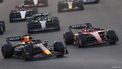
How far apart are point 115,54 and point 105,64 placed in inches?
121

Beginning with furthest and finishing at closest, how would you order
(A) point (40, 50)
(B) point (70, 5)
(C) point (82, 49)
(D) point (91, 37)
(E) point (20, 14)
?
(B) point (70, 5) → (E) point (20, 14) → (D) point (91, 37) → (C) point (82, 49) → (A) point (40, 50)

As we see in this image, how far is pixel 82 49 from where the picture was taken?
75.0 ft

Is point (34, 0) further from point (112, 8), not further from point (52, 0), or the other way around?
point (112, 8)

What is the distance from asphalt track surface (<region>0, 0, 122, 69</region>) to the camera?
731 inches

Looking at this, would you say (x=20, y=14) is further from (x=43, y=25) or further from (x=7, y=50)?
(x=7, y=50)

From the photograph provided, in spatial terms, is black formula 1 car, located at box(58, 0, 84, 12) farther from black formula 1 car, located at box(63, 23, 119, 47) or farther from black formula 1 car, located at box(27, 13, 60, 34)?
black formula 1 car, located at box(63, 23, 119, 47)

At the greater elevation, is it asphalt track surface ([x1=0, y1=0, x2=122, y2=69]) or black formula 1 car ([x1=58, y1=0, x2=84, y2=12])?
black formula 1 car ([x1=58, y1=0, x2=84, y2=12])

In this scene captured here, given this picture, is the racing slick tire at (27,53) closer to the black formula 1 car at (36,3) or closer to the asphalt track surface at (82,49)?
the asphalt track surface at (82,49)

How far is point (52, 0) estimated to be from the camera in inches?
1957

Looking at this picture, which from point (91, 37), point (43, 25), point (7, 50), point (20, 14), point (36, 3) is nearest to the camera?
point (7, 50)

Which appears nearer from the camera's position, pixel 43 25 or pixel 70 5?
pixel 43 25

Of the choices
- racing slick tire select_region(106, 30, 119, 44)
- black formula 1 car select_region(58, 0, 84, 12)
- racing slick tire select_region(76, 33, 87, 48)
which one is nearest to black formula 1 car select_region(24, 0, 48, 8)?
black formula 1 car select_region(58, 0, 84, 12)

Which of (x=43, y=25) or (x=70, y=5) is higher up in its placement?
(x=70, y=5)

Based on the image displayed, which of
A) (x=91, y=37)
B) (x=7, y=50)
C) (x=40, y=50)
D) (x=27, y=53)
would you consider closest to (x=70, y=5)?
(x=91, y=37)
